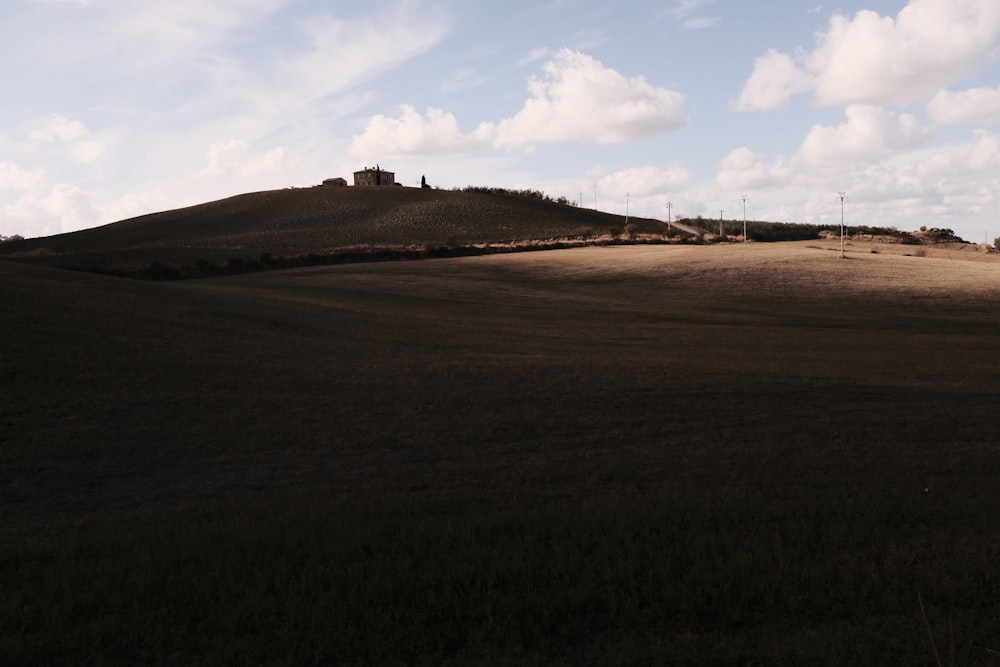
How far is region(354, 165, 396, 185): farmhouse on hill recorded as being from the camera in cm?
11969

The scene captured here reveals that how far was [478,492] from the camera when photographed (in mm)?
9359

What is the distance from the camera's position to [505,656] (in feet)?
16.1

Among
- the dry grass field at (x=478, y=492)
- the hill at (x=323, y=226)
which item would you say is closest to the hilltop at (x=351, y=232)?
the hill at (x=323, y=226)

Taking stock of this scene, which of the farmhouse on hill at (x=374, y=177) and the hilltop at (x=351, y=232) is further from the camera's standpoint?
the farmhouse on hill at (x=374, y=177)

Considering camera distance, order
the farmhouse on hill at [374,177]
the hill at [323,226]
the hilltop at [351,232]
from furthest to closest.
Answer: the farmhouse on hill at [374,177], the hill at [323,226], the hilltop at [351,232]

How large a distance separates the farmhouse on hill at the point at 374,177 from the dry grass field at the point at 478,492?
96.2 metres

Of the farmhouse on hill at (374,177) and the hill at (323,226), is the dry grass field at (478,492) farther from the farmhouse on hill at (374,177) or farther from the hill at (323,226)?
the farmhouse on hill at (374,177)

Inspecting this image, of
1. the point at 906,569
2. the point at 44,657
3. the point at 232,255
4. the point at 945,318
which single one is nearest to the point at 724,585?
the point at 906,569

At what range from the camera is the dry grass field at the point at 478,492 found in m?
5.27

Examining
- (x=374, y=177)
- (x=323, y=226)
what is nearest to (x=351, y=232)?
(x=323, y=226)

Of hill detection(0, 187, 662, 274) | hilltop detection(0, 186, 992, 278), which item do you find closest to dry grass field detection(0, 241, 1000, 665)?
hilltop detection(0, 186, 992, 278)

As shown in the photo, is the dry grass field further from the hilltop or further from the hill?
the hill

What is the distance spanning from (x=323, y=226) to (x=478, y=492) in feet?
234

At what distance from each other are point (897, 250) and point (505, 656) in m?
63.5
